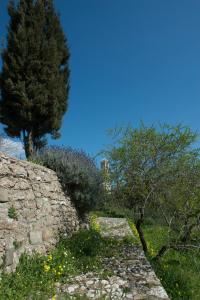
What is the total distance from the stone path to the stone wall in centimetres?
82

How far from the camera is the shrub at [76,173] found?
19.3 feet

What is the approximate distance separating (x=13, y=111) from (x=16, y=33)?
409 cm

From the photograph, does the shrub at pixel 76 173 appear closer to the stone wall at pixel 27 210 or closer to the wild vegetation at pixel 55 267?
the stone wall at pixel 27 210

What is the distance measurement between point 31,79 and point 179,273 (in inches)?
431

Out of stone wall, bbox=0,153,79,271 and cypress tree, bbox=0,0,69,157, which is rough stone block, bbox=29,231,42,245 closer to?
stone wall, bbox=0,153,79,271

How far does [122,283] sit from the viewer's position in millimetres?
3930

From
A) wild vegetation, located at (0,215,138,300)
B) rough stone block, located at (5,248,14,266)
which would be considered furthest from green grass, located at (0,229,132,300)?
rough stone block, located at (5,248,14,266)

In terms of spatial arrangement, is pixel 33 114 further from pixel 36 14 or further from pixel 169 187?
pixel 169 187

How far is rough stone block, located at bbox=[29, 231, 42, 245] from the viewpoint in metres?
4.41

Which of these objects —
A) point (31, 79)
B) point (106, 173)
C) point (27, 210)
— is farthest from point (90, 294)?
point (31, 79)

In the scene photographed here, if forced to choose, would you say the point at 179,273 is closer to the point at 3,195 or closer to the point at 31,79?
the point at 3,195

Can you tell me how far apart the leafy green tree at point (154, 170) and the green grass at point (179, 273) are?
0.45 meters

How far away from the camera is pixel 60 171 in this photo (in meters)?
5.89

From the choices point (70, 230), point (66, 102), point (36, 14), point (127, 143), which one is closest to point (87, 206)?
point (70, 230)
